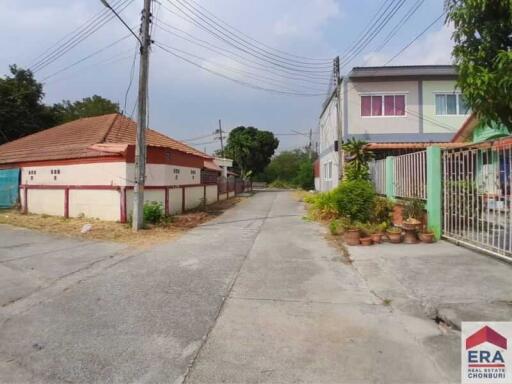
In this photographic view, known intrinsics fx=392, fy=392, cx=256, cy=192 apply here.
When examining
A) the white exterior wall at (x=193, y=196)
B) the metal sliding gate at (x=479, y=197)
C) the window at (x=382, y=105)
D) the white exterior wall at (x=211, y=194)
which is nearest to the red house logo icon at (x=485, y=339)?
the metal sliding gate at (x=479, y=197)

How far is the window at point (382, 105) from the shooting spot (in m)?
20.7

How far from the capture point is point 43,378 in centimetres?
343

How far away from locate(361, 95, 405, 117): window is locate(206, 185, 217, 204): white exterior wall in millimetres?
9763

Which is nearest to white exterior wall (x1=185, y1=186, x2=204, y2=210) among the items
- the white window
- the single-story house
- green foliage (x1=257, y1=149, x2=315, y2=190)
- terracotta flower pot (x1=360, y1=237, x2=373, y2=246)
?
the single-story house

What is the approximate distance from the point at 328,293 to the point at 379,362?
224 cm

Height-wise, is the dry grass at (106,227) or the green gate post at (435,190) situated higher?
the green gate post at (435,190)

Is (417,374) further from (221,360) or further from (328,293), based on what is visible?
(328,293)

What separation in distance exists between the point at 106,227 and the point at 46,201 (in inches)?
212

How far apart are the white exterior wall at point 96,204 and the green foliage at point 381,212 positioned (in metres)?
8.48

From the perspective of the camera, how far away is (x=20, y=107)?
29.5 meters

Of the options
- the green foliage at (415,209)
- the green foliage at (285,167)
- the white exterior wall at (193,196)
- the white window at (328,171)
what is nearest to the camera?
the green foliage at (415,209)

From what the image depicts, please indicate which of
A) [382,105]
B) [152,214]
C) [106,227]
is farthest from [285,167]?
[106,227]

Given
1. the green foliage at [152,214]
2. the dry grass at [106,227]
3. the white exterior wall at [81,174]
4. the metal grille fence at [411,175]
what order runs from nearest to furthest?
1. the metal grille fence at [411,175]
2. the dry grass at [106,227]
3. the green foliage at [152,214]
4. the white exterior wall at [81,174]

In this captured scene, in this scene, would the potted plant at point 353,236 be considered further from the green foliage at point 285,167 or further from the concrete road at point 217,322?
the green foliage at point 285,167
